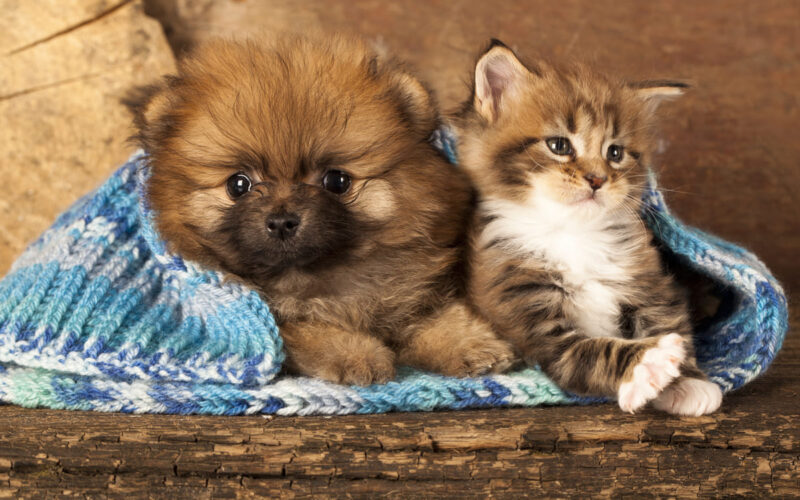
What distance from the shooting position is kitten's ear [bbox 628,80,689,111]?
212cm

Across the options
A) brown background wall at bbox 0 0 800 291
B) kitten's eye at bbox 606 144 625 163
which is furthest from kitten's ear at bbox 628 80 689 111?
brown background wall at bbox 0 0 800 291

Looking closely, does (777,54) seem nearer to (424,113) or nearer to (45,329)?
(424,113)

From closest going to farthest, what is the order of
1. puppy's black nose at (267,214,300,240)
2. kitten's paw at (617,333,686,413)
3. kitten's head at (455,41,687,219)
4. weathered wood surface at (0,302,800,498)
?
weathered wood surface at (0,302,800,498), kitten's paw at (617,333,686,413), puppy's black nose at (267,214,300,240), kitten's head at (455,41,687,219)

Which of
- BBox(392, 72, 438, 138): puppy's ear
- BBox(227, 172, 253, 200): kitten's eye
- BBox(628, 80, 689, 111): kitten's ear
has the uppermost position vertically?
BBox(628, 80, 689, 111): kitten's ear

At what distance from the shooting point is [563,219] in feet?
6.50

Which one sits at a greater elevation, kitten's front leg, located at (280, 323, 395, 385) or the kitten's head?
the kitten's head

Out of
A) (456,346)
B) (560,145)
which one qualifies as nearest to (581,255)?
(560,145)

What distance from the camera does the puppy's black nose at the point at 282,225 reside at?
184cm

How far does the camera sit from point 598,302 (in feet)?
6.50

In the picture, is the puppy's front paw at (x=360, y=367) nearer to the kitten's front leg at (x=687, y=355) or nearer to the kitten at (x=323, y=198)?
the kitten at (x=323, y=198)

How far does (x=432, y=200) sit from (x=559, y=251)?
0.35 m

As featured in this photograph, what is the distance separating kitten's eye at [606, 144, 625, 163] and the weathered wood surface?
0.65 metres

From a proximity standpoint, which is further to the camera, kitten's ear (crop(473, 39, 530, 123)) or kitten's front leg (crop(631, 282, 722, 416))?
kitten's ear (crop(473, 39, 530, 123))

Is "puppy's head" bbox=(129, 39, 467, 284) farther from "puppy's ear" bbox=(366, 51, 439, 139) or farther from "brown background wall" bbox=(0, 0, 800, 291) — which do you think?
"brown background wall" bbox=(0, 0, 800, 291)
